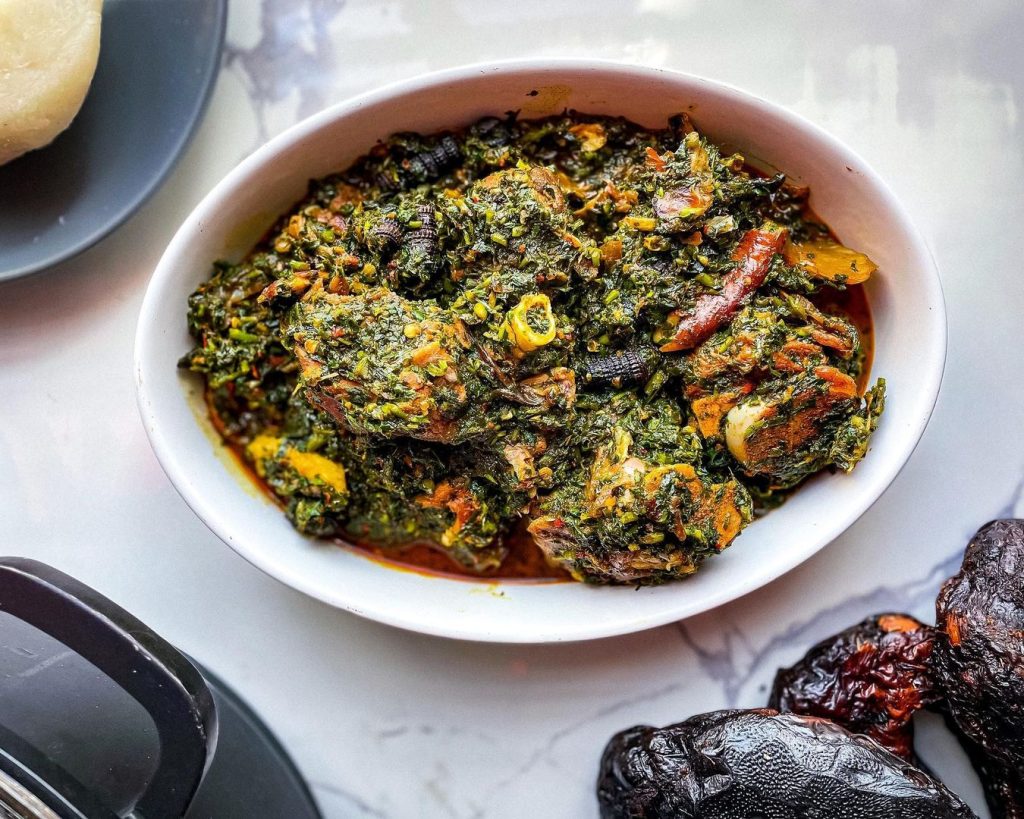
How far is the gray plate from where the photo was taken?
9.43ft

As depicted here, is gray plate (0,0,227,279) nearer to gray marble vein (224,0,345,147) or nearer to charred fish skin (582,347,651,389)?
gray marble vein (224,0,345,147)

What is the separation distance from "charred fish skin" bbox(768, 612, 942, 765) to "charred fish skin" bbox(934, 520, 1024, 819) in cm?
7

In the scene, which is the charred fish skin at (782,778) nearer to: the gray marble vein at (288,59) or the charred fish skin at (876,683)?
the charred fish skin at (876,683)

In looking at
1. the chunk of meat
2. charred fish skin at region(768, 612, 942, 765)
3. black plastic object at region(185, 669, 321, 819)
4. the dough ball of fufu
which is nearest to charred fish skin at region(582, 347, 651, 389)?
the chunk of meat

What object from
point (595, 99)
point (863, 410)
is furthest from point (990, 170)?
point (595, 99)

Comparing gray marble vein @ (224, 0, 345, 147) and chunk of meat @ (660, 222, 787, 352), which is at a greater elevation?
gray marble vein @ (224, 0, 345, 147)

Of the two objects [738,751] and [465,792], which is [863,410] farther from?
[465,792]

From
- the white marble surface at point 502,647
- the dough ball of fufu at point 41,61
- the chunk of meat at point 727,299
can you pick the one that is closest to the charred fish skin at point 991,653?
the white marble surface at point 502,647

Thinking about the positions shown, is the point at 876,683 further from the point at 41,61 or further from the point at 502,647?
the point at 41,61

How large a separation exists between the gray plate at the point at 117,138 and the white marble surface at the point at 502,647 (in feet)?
0.61

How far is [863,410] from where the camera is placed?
8.93ft

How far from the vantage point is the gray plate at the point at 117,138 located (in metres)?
2.88

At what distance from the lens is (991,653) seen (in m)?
2.73

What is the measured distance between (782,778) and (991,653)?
774 mm
